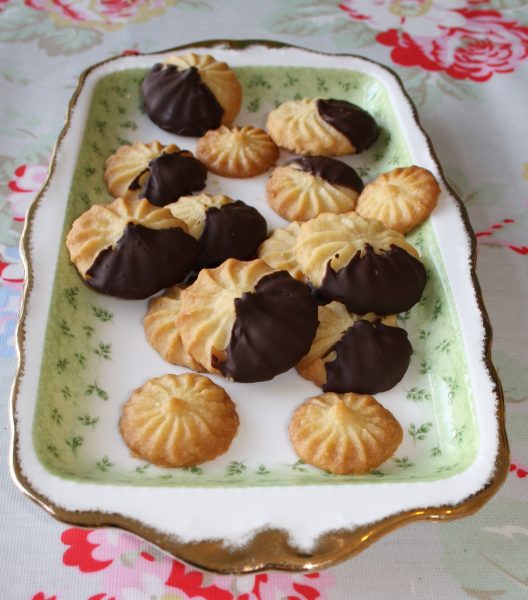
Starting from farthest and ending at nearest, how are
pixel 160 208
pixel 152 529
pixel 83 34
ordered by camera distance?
pixel 83 34 → pixel 160 208 → pixel 152 529

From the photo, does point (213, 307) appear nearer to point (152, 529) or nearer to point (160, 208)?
point (160, 208)

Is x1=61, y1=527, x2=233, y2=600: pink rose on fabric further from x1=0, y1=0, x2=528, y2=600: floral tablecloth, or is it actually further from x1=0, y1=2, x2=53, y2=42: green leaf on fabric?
x1=0, y1=2, x2=53, y2=42: green leaf on fabric

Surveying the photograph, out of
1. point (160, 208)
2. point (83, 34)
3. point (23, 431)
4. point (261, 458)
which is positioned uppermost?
point (83, 34)

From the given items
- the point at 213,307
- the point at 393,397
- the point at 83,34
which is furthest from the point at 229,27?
the point at 393,397

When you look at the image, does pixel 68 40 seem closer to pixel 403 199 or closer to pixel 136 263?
pixel 136 263

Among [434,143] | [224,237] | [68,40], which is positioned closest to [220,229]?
[224,237]
